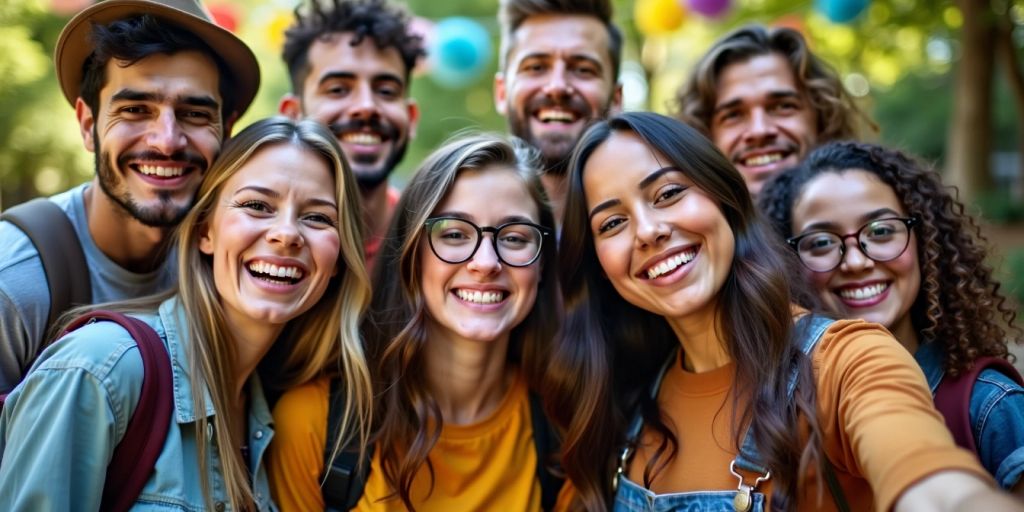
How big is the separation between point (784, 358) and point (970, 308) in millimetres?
1113

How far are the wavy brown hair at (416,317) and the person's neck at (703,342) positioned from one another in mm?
712

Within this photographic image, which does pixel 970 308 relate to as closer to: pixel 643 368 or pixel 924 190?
pixel 924 190

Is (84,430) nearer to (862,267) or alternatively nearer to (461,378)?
(461,378)

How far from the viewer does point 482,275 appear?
3361 mm

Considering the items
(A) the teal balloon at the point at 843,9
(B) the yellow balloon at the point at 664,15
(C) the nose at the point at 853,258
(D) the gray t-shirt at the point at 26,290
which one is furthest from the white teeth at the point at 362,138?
(B) the yellow balloon at the point at 664,15

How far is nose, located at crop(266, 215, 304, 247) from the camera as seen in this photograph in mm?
3230

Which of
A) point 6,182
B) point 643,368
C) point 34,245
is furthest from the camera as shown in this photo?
point 6,182

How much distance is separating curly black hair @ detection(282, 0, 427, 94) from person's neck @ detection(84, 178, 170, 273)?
6.62 feet

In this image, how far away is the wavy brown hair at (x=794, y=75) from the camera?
498 cm

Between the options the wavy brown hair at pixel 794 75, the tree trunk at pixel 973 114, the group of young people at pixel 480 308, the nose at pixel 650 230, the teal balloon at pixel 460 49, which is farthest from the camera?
the tree trunk at pixel 973 114

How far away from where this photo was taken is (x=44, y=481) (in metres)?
2.55

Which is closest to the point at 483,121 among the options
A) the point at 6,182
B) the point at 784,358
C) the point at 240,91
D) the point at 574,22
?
the point at 6,182

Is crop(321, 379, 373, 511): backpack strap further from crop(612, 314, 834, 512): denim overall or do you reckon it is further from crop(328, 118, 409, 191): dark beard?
crop(328, 118, 409, 191): dark beard

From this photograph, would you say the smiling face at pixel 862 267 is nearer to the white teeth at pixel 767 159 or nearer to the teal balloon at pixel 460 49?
the white teeth at pixel 767 159
